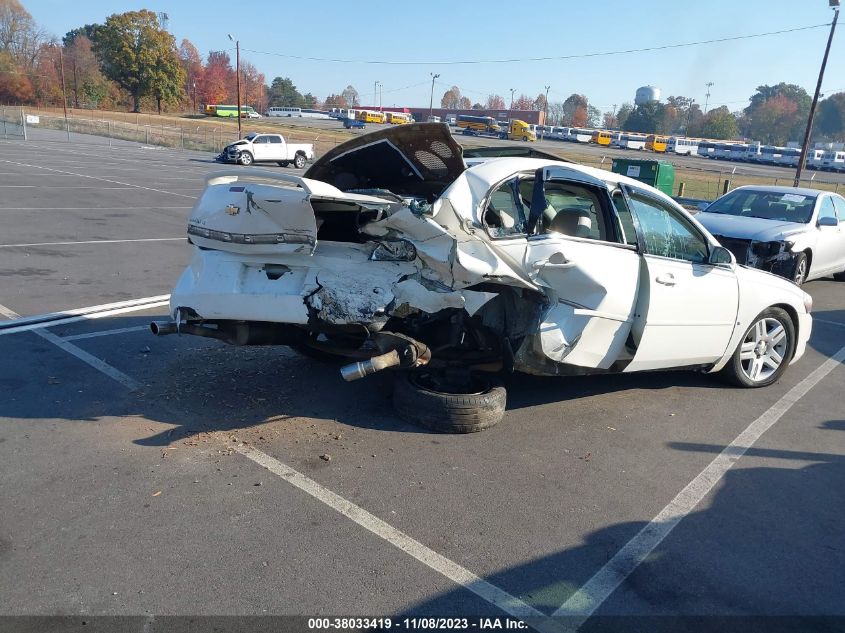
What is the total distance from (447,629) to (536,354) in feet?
7.22

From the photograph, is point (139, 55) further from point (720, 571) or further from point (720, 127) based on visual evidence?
point (720, 571)

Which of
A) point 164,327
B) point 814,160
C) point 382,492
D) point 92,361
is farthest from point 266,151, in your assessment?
point 814,160

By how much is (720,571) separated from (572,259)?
212cm

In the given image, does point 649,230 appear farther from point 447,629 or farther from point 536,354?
point 447,629

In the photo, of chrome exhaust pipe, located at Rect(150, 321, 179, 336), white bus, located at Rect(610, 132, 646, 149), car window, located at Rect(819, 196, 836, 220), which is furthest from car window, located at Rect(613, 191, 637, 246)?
white bus, located at Rect(610, 132, 646, 149)

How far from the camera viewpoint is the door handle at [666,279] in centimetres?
506

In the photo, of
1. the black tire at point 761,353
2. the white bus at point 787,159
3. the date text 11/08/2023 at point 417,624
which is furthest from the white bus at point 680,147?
the date text 11/08/2023 at point 417,624

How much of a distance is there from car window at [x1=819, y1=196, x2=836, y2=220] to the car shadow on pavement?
811 centimetres

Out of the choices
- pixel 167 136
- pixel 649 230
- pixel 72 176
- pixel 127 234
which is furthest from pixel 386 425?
pixel 167 136

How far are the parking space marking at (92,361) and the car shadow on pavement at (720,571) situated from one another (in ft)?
10.9

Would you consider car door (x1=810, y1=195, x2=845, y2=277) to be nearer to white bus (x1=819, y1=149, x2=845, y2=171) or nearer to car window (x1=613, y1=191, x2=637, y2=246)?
car window (x1=613, y1=191, x2=637, y2=246)

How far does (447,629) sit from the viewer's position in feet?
9.25

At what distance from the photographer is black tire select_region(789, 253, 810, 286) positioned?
1001 centimetres

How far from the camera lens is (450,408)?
15.2 ft
